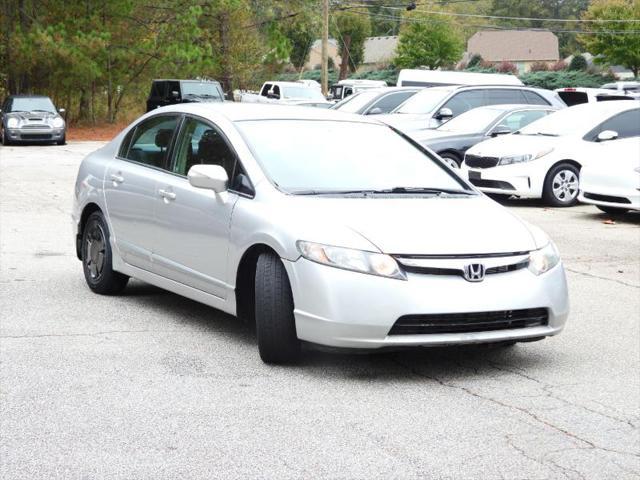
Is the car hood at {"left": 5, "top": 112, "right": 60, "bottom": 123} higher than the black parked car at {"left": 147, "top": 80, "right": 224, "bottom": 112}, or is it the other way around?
the black parked car at {"left": 147, "top": 80, "right": 224, "bottom": 112}

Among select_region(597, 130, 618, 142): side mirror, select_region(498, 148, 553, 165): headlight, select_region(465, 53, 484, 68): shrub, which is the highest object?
select_region(597, 130, 618, 142): side mirror

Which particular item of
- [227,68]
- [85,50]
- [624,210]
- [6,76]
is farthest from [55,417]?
[227,68]

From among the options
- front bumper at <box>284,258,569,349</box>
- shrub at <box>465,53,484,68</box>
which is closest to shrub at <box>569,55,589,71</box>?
shrub at <box>465,53,484,68</box>

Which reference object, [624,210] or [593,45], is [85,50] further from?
[593,45]

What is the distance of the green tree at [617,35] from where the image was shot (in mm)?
73875

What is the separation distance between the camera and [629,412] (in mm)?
6066

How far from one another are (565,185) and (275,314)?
1164 centimetres

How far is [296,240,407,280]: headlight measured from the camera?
6.46 metres

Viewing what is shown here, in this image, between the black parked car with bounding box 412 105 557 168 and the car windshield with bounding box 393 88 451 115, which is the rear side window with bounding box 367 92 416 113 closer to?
the car windshield with bounding box 393 88 451 115

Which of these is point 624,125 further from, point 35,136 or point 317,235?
point 35,136

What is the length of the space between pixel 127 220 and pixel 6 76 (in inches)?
1564

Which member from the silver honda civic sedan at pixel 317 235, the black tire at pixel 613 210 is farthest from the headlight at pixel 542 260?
the black tire at pixel 613 210

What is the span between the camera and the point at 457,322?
6566mm

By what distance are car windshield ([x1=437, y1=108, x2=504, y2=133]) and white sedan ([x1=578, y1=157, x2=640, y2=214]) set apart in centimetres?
455
